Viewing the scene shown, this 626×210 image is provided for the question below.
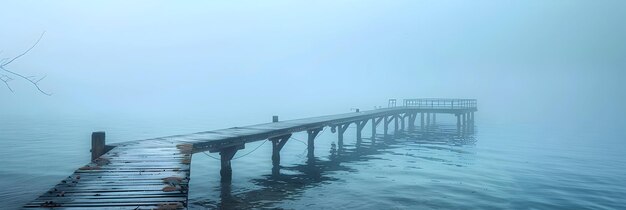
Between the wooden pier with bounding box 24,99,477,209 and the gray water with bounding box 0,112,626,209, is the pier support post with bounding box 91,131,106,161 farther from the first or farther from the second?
the gray water with bounding box 0,112,626,209

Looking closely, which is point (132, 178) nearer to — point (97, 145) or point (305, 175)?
point (97, 145)

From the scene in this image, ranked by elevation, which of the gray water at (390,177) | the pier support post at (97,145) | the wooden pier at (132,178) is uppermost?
the pier support post at (97,145)

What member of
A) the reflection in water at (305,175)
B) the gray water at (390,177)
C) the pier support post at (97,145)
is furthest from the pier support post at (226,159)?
the pier support post at (97,145)

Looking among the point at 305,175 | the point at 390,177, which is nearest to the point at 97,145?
the point at 305,175

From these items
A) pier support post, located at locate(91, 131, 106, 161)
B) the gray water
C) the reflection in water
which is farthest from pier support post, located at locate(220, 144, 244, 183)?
pier support post, located at locate(91, 131, 106, 161)

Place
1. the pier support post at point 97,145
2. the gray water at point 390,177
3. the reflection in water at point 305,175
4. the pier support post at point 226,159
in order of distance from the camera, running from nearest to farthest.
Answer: the pier support post at point 97,145 < the reflection in water at point 305,175 < the gray water at point 390,177 < the pier support post at point 226,159

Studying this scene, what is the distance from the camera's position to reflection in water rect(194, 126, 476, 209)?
46.2ft

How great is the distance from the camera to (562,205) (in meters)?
14.3

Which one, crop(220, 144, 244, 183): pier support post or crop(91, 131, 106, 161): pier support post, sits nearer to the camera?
crop(91, 131, 106, 161): pier support post

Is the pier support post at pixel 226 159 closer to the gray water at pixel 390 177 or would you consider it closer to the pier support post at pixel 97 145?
the gray water at pixel 390 177

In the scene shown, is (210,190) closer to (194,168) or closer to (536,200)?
(194,168)

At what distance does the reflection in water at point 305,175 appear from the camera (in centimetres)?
1409

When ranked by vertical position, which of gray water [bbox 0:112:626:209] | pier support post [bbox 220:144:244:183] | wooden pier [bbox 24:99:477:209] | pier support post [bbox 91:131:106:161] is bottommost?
gray water [bbox 0:112:626:209]

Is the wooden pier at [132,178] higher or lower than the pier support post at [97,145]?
lower
